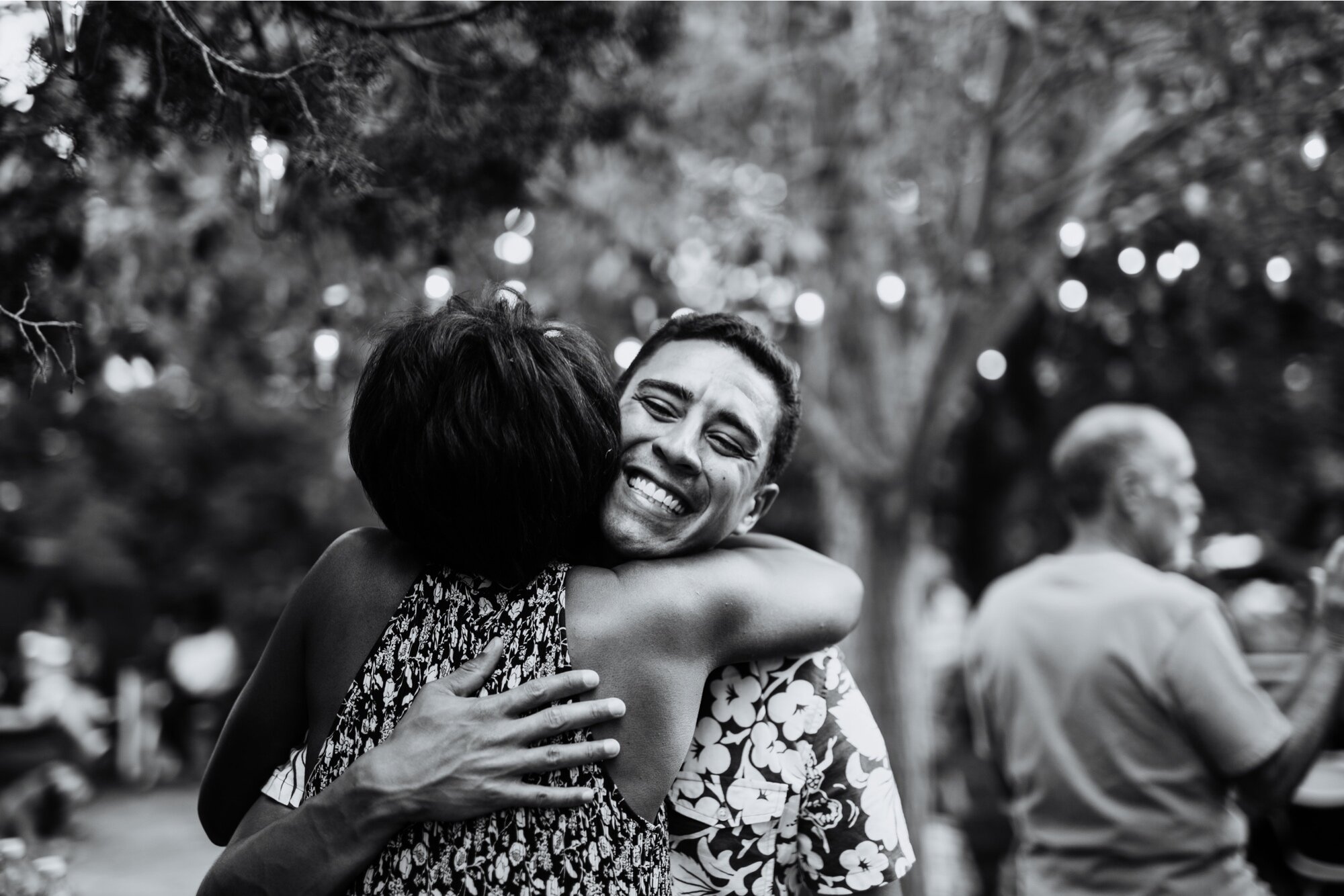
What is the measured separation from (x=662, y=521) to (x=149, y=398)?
49.1ft

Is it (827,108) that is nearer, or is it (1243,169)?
(1243,169)

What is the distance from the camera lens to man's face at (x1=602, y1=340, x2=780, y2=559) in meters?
1.93

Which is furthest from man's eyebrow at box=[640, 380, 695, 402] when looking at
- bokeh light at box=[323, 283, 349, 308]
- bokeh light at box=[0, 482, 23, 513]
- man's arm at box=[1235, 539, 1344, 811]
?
bokeh light at box=[0, 482, 23, 513]

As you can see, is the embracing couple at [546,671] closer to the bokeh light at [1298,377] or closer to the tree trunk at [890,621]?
the tree trunk at [890,621]

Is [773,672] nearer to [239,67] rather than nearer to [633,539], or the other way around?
[633,539]

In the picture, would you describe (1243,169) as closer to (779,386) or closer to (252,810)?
(779,386)

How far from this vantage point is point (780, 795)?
1922 mm

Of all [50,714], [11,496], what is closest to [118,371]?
[50,714]

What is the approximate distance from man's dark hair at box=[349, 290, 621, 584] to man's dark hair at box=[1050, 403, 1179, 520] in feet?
6.63

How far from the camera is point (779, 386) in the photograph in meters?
2.17

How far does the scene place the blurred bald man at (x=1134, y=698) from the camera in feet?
9.04

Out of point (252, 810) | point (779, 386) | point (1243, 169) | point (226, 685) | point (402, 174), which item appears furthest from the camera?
point (226, 685)

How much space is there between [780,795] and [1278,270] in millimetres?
3210

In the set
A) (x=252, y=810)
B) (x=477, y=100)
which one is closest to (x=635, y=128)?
(x=477, y=100)
